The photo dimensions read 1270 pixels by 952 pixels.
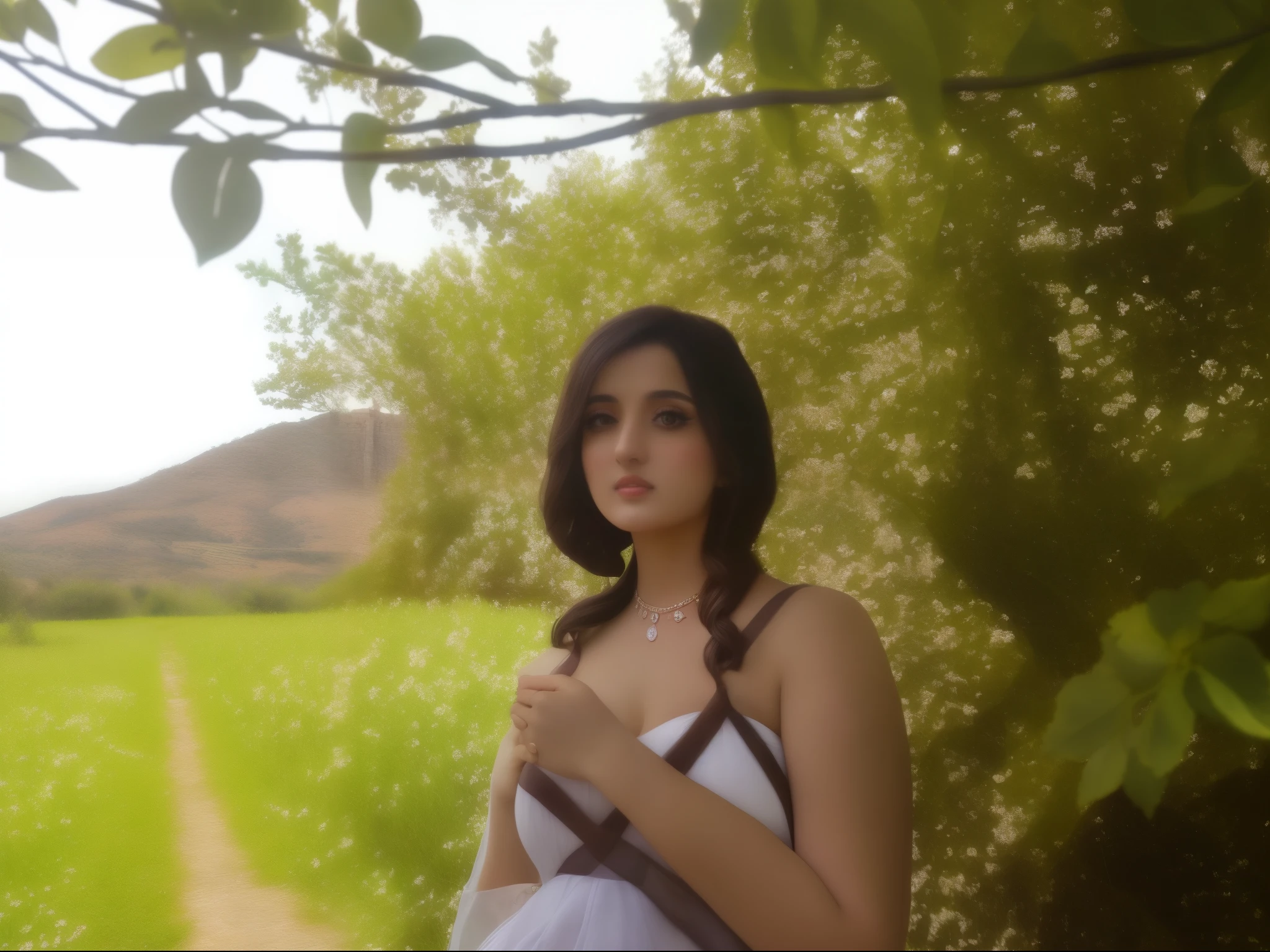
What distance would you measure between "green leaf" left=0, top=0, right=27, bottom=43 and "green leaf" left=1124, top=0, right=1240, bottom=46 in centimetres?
122

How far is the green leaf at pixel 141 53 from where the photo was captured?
0.83 meters

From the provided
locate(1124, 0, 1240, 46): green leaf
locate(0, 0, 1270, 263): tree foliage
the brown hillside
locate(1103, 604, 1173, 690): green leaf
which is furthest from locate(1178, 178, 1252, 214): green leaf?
the brown hillside

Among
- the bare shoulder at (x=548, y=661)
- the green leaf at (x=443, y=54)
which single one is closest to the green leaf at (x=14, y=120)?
the green leaf at (x=443, y=54)

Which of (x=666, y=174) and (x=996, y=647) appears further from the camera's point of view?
(x=666, y=174)

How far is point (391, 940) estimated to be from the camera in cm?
169

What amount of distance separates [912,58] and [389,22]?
51 cm

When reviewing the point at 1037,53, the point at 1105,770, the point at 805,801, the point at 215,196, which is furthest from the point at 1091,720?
the point at 215,196

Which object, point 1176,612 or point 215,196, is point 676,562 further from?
point 215,196

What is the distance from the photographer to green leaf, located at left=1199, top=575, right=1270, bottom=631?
2.82 ft

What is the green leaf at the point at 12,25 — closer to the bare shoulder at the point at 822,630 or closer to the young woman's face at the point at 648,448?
the young woman's face at the point at 648,448

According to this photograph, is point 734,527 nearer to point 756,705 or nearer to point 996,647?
point 756,705

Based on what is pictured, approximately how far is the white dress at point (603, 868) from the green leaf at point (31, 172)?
2.97 feet

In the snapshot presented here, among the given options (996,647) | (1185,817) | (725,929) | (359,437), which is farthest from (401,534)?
(1185,817)

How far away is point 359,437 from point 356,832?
31.6 inches
